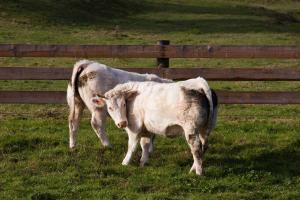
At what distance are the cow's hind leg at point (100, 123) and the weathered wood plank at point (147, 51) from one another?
1938 millimetres

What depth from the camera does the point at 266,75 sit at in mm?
11406

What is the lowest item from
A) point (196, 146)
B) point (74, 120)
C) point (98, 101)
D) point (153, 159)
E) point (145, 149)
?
point (153, 159)

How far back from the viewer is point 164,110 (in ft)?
28.5

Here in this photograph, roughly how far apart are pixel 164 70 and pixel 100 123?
2.12 metres

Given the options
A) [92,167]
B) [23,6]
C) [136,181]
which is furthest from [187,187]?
[23,6]

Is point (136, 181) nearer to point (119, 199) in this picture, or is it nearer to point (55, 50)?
point (119, 199)

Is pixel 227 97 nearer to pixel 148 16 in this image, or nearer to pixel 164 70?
pixel 164 70

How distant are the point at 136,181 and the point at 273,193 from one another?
1.66m

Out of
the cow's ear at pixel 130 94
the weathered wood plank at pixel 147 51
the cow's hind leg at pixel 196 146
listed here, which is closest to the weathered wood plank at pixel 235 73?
the weathered wood plank at pixel 147 51

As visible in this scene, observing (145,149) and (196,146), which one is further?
(145,149)

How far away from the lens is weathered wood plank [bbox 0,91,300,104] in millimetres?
11281

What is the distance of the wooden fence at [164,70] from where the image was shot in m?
11.3

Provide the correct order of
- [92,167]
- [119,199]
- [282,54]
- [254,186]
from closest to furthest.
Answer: [119,199]
[254,186]
[92,167]
[282,54]

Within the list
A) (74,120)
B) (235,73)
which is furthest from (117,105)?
(235,73)
